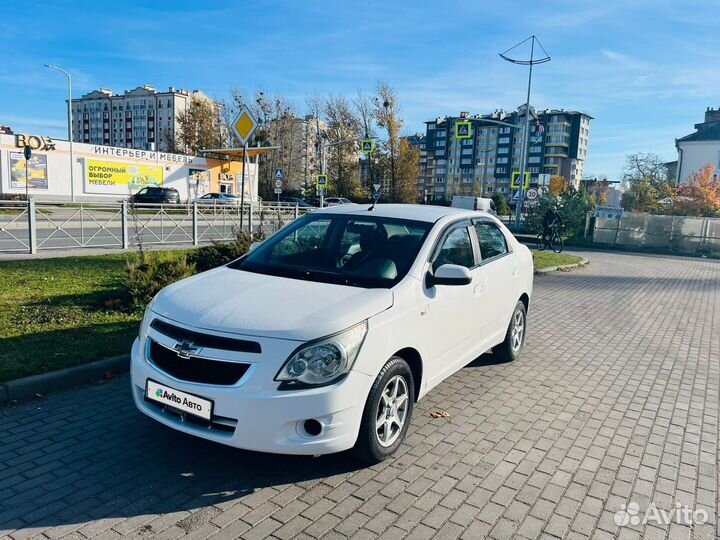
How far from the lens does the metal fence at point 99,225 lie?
12.8 metres

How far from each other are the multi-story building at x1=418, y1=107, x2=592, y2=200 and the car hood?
11299cm

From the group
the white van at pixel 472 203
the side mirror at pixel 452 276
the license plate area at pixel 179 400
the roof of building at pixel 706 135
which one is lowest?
the license plate area at pixel 179 400

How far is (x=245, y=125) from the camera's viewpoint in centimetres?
982

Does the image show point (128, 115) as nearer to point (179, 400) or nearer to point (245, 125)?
point (245, 125)

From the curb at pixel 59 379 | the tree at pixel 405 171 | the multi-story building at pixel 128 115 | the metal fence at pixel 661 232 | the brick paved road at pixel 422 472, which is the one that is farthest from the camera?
the multi-story building at pixel 128 115

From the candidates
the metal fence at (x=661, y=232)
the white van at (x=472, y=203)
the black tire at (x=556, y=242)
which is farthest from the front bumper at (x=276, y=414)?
the metal fence at (x=661, y=232)

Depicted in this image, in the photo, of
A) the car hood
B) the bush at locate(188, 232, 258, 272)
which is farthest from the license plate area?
the bush at locate(188, 232, 258, 272)

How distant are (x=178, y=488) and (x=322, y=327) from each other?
132 centimetres

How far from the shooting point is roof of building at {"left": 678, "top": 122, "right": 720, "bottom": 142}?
5984 cm

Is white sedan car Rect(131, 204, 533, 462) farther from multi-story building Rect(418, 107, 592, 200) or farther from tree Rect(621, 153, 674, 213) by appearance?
multi-story building Rect(418, 107, 592, 200)

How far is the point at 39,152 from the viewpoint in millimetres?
35969

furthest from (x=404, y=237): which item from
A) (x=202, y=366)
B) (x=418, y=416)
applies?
(x=202, y=366)

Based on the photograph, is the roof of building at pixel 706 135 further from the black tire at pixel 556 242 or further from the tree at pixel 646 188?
the black tire at pixel 556 242

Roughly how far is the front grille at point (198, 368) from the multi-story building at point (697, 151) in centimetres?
6791
